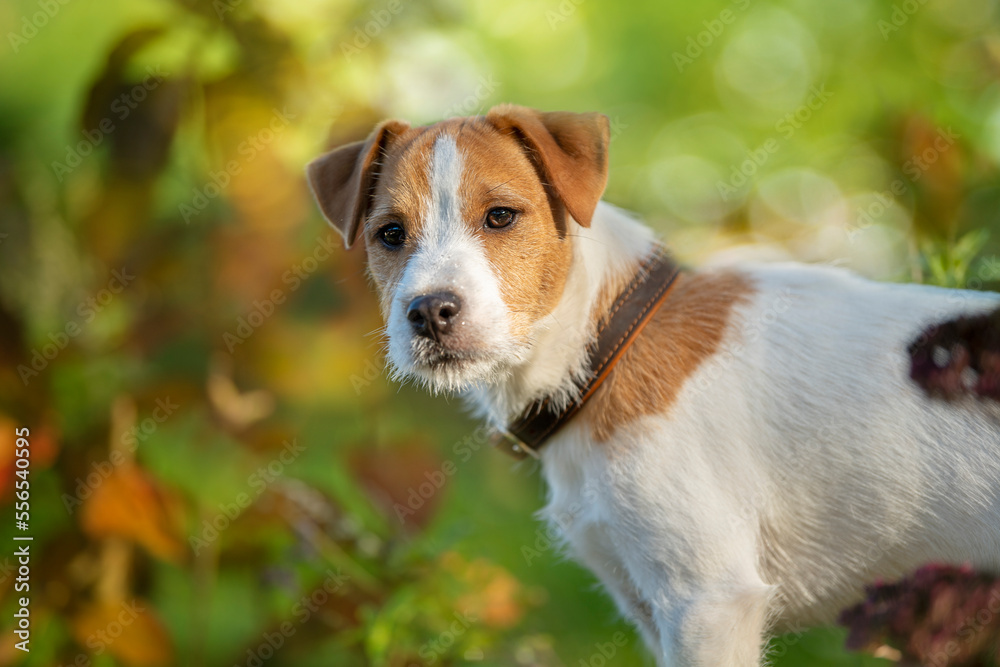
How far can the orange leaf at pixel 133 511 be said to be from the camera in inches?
98.7

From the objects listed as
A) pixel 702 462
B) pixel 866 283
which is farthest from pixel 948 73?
pixel 702 462

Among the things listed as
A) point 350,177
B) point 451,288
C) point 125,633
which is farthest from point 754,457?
point 125,633

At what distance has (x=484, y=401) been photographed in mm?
2205

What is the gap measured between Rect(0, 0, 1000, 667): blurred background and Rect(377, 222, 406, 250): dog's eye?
0.71 m

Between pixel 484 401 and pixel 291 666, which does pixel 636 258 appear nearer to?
pixel 484 401

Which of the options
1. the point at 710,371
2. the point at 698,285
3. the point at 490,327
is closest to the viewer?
the point at 490,327

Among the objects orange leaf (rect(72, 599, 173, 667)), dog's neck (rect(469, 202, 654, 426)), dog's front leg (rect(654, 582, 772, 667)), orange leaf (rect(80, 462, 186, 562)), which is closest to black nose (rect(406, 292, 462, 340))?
dog's neck (rect(469, 202, 654, 426))

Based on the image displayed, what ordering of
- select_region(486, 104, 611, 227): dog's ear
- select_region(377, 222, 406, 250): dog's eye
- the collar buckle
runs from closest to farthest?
select_region(486, 104, 611, 227): dog's ear, select_region(377, 222, 406, 250): dog's eye, the collar buckle

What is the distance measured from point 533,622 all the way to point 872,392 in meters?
1.78

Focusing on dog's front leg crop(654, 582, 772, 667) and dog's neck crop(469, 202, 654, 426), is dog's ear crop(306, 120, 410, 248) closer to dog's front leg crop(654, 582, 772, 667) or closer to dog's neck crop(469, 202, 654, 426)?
dog's neck crop(469, 202, 654, 426)

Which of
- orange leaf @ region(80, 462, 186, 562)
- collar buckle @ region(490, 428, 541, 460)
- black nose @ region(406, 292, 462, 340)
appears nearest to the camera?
black nose @ region(406, 292, 462, 340)

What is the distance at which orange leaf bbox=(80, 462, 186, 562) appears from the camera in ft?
8.23

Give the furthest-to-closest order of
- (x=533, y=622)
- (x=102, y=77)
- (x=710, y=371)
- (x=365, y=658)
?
(x=533, y=622) < (x=365, y=658) < (x=102, y=77) < (x=710, y=371)

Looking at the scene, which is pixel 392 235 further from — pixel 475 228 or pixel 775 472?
pixel 775 472
